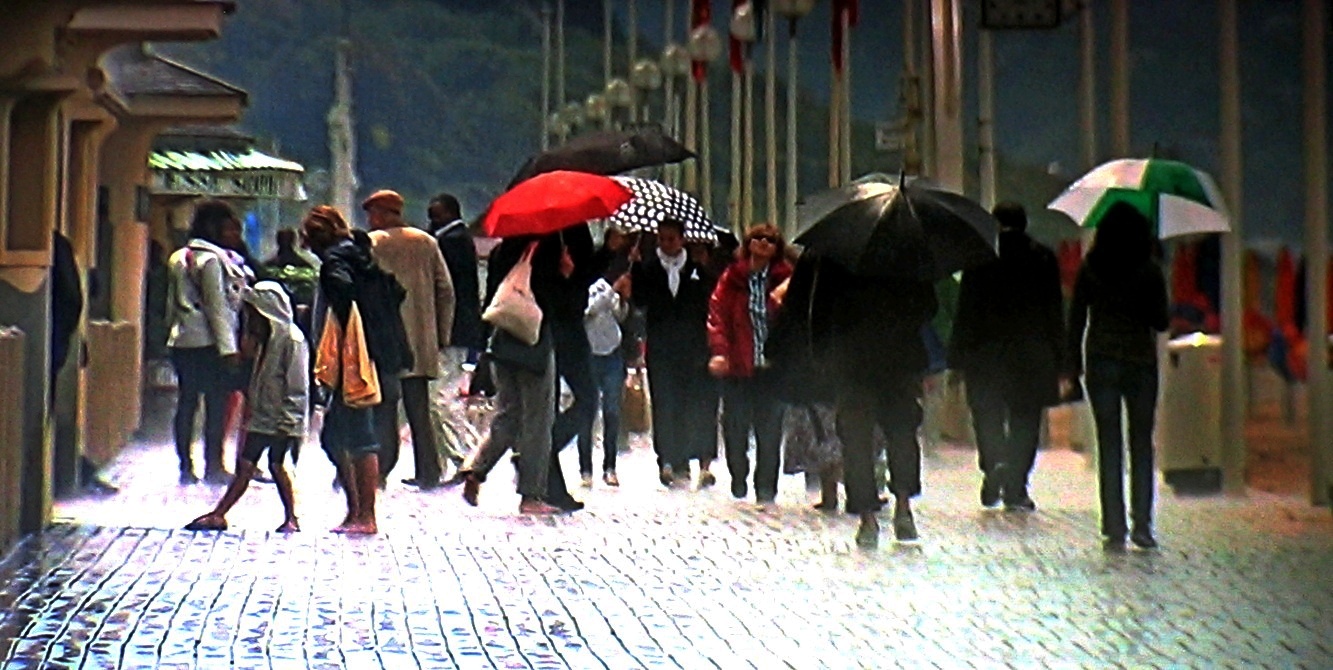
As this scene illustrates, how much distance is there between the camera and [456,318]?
20.0 metres

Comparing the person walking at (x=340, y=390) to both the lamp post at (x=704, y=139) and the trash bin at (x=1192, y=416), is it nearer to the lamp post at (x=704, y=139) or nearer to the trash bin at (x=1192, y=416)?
the trash bin at (x=1192, y=416)

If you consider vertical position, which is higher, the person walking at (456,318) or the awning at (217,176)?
the awning at (217,176)

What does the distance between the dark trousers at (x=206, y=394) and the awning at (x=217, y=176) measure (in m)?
5.58

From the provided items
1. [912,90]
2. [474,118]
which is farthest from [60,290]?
[474,118]

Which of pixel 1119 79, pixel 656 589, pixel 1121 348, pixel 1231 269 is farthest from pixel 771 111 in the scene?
pixel 656 589

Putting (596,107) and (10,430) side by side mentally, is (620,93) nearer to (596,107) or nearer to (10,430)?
(596,107)

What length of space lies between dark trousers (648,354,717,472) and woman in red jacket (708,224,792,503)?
1.19 m

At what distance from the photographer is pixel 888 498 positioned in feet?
62.7

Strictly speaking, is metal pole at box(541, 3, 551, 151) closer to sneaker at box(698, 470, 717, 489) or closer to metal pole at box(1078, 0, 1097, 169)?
metal pole at box(1078, 0, 1097, 169)

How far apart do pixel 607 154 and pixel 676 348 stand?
1.24 m

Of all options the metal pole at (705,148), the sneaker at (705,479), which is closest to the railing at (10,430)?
the sneaker at (705,479)

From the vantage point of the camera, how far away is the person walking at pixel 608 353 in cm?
2062

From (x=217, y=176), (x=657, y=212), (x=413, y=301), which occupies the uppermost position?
(x=217, y=176)

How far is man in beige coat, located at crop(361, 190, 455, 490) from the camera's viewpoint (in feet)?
62.2
